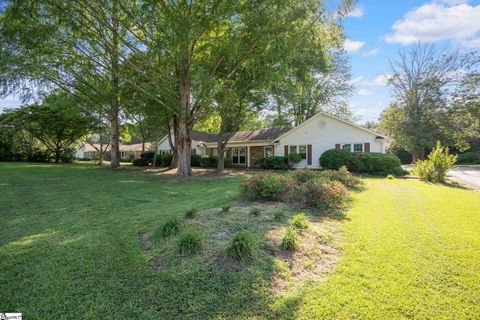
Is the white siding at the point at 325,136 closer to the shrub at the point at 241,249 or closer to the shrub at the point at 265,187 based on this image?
the shrub at the point at 265,187

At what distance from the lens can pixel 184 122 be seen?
14859 mm

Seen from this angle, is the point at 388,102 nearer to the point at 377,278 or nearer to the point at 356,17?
the point at 356,17

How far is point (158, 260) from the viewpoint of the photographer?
12.1ft

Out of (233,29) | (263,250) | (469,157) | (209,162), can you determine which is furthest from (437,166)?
(469,157)

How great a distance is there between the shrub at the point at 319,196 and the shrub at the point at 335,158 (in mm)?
12345

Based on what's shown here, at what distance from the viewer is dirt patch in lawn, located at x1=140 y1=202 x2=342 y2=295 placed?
3406 mm

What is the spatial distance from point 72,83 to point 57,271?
20868 mm

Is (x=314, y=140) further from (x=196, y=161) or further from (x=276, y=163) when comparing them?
(x=196, y=161)

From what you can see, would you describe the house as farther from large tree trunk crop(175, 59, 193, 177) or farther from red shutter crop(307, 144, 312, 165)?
large tree trunk crop(175, 59, 193, 177)

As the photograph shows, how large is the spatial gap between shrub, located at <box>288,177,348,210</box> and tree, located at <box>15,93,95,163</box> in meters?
25.7

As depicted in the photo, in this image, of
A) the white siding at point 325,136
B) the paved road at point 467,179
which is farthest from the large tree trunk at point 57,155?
the paved road at point 467,179

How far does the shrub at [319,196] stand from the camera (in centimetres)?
679

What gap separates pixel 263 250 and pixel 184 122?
12.0 metres

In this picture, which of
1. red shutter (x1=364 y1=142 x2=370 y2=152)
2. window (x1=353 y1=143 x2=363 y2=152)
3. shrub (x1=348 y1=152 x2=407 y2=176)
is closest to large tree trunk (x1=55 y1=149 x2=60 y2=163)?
shrub (x1=348 y1=152 x2=407 y2=176)
